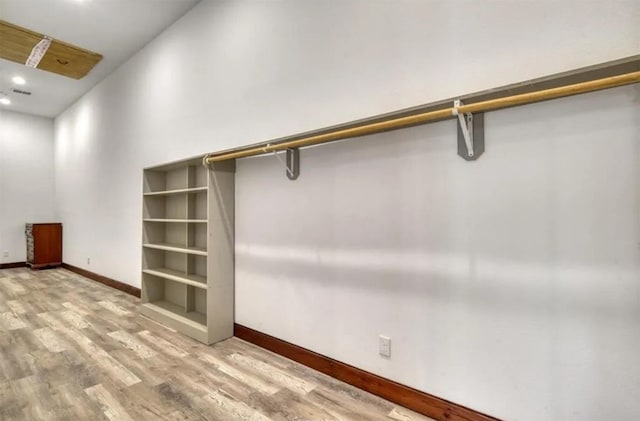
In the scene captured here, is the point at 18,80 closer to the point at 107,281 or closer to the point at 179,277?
the point at 107,281

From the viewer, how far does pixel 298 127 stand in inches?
90.8

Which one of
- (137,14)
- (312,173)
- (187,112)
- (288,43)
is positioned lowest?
(312,173)

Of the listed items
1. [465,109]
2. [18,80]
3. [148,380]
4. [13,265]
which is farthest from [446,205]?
[13,265]

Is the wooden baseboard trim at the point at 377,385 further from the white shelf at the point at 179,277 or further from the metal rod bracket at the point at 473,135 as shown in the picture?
the metal rod bracket at the point at 473,135

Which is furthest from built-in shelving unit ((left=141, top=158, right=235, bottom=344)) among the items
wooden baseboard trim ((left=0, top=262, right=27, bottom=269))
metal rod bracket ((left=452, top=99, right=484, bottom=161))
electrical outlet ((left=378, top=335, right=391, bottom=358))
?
wooden baseboard trim ((left=0, top=262, right=27, bottom=269))

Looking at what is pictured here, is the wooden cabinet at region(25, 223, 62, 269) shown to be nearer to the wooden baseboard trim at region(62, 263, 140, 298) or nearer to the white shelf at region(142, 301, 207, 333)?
the wooden baseboard trim at region(62, 263, 140, 298)

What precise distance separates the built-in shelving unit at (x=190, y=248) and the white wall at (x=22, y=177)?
516cm

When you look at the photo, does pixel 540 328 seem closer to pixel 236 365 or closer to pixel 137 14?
pixel 236 365

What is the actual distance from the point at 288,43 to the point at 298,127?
690mm

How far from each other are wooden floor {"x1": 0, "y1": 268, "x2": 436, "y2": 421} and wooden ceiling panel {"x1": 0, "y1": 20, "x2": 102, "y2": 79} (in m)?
3.29

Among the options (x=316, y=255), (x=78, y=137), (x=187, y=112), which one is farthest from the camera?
(x=78, y=137)

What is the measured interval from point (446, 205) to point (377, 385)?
120 cm

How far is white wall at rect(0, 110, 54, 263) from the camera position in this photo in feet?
20.6

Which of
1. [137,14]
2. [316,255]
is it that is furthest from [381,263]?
[137,14]
